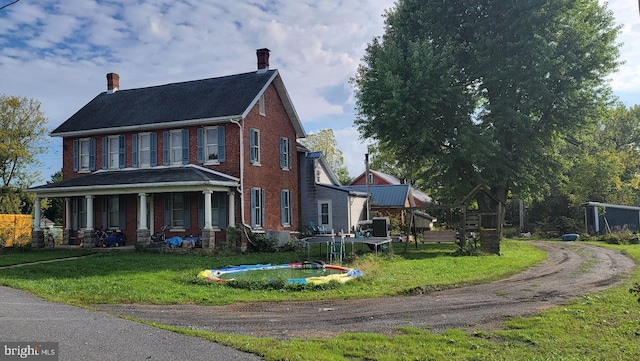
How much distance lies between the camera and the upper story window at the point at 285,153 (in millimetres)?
29109

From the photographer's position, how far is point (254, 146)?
2639 centimetres

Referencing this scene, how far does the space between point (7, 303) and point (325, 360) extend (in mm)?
7657

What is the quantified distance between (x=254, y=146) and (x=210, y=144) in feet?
7.17

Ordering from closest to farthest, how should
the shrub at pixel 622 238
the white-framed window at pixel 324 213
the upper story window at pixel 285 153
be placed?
the upper story window at pixel 285 153, the shrub at pixel 622 238, the white-framed window at pixel 324 213

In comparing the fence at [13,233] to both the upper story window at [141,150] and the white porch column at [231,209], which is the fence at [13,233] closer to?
the upper story window at [141,150]

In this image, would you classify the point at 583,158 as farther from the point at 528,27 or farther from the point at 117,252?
the point at 117,252

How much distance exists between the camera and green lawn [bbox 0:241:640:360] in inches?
Answer: 275

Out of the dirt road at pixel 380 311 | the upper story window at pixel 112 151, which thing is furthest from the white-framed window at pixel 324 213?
the dirt road at pixel 380 311

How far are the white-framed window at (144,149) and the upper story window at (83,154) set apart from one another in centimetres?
313

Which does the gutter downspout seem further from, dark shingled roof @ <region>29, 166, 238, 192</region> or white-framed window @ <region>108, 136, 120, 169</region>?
white-framed window @ <region>108, 136, 120, 169</region>

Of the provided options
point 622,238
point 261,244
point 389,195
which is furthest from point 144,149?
point 622,238

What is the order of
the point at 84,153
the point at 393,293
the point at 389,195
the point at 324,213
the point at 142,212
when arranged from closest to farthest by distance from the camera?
the point at 393,293
the point at 142,212
the point at 84,153
the point at 324,213
the point at 389,195

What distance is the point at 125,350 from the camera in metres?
6.89

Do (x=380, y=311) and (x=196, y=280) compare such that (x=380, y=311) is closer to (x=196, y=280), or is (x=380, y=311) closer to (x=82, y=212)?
(x=196, y=280)
